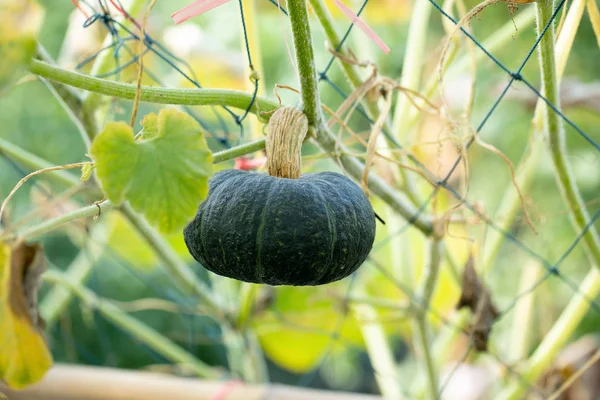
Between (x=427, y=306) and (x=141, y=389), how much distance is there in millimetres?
416

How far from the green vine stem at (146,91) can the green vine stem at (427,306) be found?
1.08ft

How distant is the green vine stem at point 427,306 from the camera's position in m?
0.73

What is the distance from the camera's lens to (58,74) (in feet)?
1.32

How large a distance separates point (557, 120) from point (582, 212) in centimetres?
13

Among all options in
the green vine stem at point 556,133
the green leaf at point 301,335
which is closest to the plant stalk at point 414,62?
the green vine stem at point 556,133

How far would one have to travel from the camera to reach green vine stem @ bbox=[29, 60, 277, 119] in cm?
40

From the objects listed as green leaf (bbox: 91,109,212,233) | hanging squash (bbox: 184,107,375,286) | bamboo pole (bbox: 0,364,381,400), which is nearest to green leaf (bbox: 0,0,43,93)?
green leaf (bbox: 91,109,212,233)

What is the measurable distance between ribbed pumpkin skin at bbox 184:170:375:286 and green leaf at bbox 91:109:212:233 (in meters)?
0.06

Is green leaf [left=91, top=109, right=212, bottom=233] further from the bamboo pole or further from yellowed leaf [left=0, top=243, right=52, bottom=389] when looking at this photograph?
the bamboo pole

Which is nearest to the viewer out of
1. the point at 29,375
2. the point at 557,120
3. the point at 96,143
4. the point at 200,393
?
the point at 96,143

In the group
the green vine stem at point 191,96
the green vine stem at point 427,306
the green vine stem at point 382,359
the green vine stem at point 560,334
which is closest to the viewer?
the green vine stem at point 191,96

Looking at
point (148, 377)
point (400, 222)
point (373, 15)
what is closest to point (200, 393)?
point (148, 377)

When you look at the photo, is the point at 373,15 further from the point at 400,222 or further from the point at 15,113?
the point at 400,222

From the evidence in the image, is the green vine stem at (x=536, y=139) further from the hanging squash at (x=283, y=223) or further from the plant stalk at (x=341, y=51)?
the hanging squash at (x=283, y=223)
